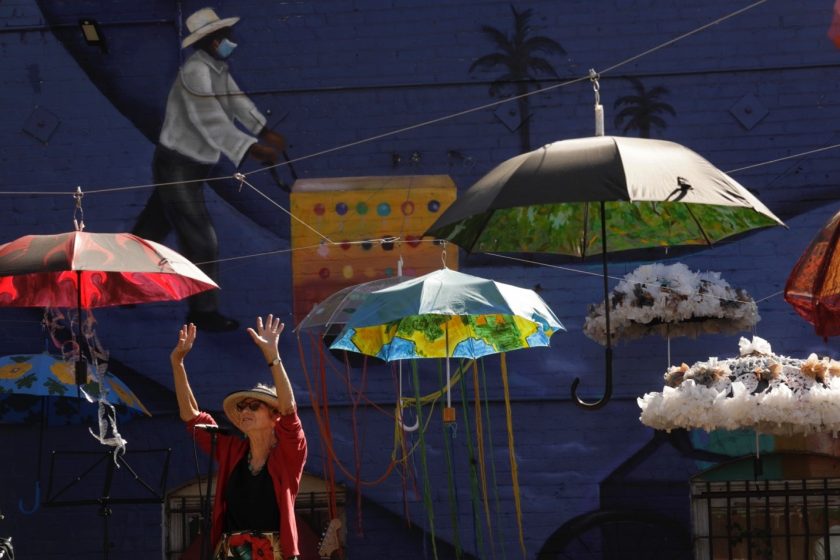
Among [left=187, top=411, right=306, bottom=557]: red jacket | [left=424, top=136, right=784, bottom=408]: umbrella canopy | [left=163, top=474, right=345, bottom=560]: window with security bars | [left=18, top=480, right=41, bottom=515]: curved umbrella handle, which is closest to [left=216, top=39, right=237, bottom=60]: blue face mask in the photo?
[left=163, top=474, right=345, bottom=560]: window with security bars

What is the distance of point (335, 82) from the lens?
9.97 meters

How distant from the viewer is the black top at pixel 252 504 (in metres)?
6.04

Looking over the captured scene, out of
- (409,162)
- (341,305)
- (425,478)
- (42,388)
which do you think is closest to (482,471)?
(425,478)

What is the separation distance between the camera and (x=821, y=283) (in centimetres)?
686

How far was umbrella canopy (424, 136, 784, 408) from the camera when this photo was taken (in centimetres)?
553

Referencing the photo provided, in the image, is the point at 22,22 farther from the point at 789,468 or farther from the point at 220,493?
the point at 789,468

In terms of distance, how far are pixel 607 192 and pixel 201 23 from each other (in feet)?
17.6

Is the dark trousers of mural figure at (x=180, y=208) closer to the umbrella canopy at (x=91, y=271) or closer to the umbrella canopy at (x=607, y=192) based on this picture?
the umbrella canopy at (x=91, y=271)

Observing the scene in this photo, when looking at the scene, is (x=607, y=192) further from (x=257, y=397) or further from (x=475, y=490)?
(x=475, y=490)

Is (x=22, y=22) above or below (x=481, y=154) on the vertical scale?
above

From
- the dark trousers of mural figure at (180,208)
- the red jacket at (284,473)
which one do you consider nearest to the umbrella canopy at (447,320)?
the red jacket at (284,473)

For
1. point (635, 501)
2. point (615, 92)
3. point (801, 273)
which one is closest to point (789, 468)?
point (635, 501)

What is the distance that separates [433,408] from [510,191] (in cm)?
429

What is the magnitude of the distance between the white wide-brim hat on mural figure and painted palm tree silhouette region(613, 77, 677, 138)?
9.69 feet
